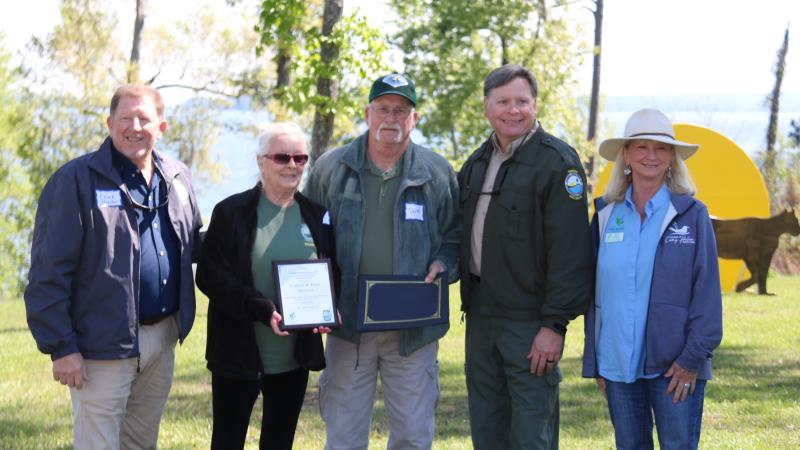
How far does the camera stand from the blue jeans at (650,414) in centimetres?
440

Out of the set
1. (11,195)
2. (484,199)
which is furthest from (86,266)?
(11,195)

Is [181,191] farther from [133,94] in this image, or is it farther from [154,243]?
[133,94]

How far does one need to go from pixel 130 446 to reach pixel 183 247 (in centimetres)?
110

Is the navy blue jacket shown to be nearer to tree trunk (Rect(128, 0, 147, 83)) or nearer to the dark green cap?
the dark green cap

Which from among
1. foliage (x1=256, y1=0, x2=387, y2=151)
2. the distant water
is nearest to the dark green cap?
foliage (x1=256, y1=0, x2=387, y2=151)

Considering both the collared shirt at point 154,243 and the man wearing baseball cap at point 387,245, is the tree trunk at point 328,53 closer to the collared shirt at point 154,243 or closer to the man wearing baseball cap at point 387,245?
the man wearing baseball cap at point 387,245

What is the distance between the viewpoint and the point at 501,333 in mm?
5000

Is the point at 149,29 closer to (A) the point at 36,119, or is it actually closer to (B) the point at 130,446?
(A) the point at 36,119

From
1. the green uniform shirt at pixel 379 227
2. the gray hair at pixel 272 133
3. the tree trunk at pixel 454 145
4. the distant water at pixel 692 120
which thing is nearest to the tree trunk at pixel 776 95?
the distant water at pixel 692 120

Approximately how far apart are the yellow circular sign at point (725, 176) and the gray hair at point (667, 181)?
42.9 ft

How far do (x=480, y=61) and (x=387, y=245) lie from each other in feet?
95.1

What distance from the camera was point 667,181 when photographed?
459 cm

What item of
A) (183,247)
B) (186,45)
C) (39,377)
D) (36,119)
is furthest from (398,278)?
(186,45)

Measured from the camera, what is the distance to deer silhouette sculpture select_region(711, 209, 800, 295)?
52.9 feet
